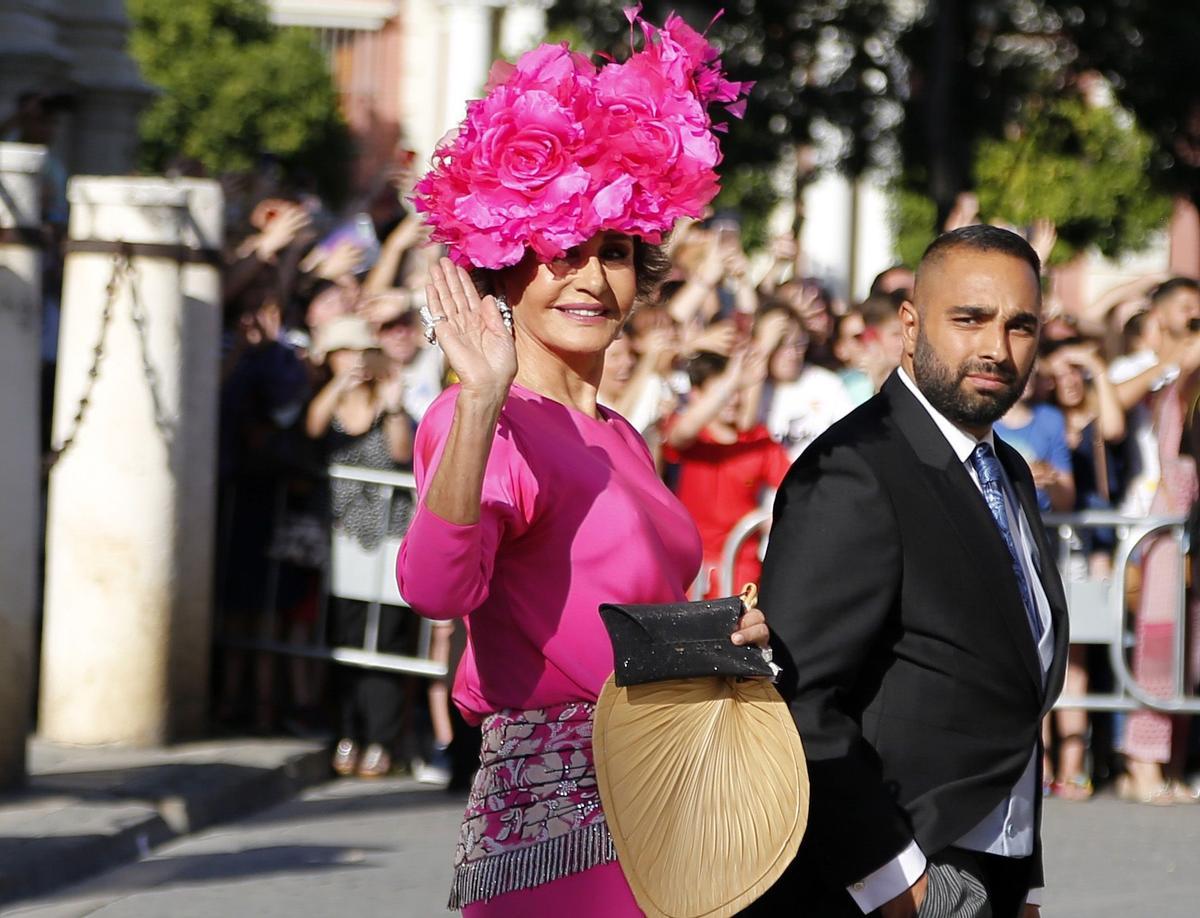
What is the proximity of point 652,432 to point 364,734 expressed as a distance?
1.87 meters

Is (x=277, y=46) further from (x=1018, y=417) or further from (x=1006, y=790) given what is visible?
(x=1006, y=790)

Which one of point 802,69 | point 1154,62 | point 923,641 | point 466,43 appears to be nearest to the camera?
point 923,641

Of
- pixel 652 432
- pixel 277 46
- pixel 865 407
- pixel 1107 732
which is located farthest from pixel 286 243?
pixel 277 46

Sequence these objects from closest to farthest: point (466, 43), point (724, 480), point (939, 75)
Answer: point (724, 480) < point (939, 75) < point (466, 43)

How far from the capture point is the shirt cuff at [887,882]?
11.5 feet

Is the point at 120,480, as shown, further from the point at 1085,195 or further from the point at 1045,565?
the point at 1085,195

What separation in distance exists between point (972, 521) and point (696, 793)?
0.83m

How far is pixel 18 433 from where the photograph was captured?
7887 mm

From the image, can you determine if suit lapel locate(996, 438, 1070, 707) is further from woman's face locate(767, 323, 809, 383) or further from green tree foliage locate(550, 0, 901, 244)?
green tree foliage locate(550, 0, 901, 244)

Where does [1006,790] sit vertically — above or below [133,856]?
above

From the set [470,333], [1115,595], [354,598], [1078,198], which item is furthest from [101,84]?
[1078,198]

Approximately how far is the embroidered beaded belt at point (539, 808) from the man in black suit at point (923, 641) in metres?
0.39

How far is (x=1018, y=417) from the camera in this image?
989 centimetres

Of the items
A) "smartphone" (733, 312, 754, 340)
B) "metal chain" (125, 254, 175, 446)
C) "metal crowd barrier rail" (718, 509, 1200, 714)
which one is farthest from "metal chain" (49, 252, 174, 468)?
"smartphone" (733, 312, 754, 340)
